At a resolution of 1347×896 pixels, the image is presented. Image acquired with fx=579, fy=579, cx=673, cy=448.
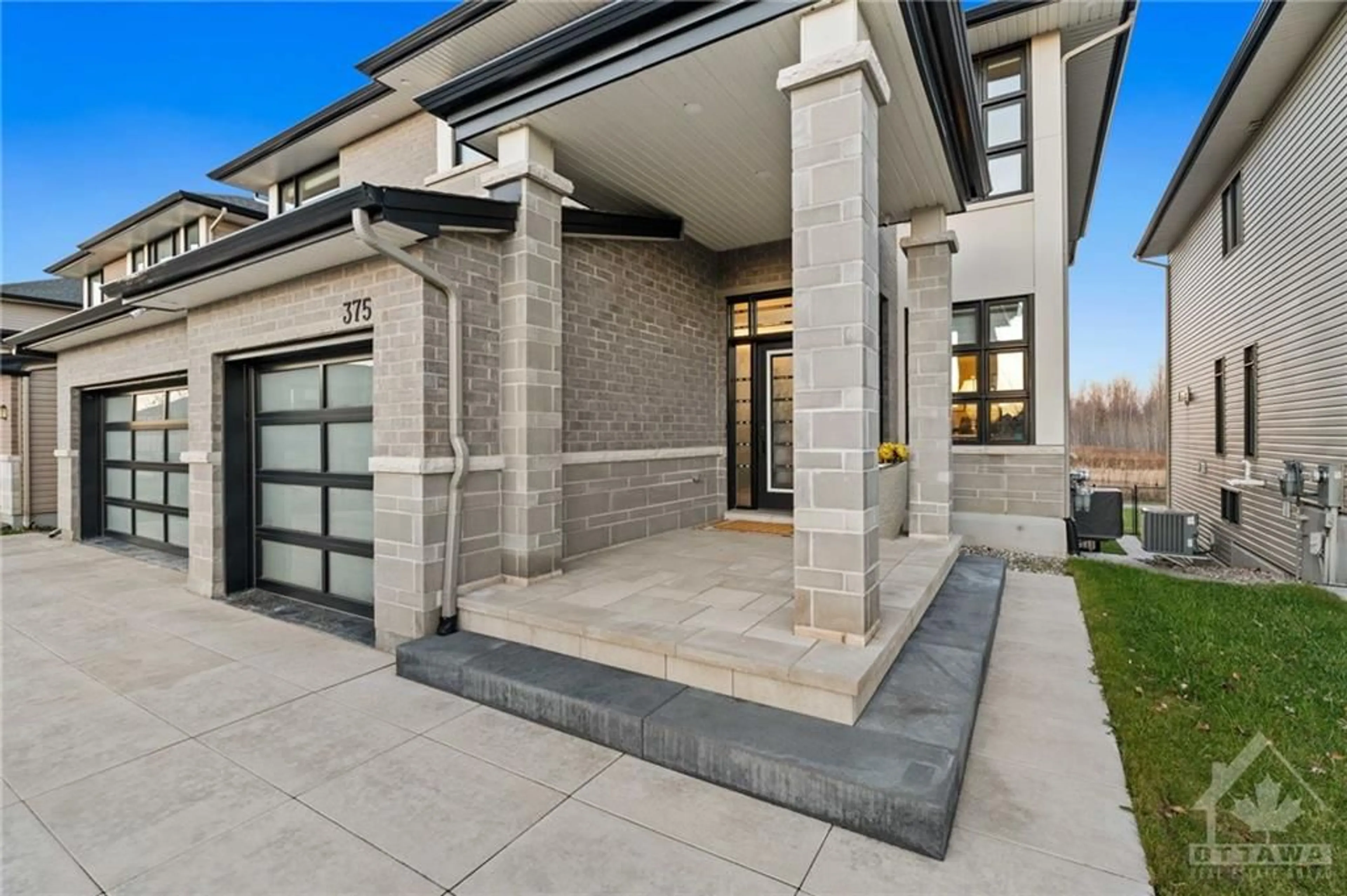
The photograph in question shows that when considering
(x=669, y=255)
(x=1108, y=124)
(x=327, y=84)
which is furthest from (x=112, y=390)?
(x=1108, y=124)

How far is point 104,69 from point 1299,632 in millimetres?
16135

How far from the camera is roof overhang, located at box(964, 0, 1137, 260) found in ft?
21.1

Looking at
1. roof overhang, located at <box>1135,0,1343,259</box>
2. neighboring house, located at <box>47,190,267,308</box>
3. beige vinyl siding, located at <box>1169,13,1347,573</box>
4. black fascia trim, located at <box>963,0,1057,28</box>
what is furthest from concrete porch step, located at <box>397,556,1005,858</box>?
neighboring house, located at <box>47,190,267,308</box>

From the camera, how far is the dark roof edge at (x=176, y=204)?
1009 cm

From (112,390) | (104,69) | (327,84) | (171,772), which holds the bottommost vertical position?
(171,772)

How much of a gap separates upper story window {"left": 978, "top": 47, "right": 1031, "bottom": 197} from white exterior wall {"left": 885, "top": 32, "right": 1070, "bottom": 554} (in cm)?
11

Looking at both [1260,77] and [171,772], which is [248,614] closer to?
[171,772]

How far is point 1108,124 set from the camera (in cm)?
859

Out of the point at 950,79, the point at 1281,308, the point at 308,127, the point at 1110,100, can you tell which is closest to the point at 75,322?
the point at 308,127

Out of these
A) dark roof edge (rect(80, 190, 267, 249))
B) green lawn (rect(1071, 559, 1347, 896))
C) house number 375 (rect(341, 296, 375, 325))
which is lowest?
green lawn (rect(1071, 559, 1347, 896))

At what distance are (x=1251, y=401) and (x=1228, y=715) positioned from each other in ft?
28.4

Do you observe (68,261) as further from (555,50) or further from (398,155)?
(555,50)

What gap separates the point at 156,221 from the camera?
10797mm

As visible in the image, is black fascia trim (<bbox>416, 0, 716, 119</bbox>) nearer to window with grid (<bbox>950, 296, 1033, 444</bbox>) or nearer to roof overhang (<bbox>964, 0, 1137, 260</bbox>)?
roof overhang (<bbox>964, 0, 1137, 260</bbox>)
